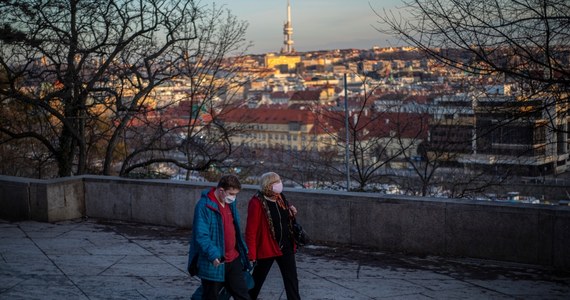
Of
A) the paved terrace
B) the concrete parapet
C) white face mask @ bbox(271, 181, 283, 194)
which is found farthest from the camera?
the concrete parapet

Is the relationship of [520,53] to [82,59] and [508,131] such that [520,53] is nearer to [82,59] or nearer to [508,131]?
[508,131]

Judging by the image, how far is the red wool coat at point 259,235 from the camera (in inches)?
245

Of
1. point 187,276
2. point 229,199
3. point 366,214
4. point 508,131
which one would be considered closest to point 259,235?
point 229,199

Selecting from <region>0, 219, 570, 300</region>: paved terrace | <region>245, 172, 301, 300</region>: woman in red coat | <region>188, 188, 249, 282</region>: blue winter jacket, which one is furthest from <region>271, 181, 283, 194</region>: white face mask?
<region>0, 219, 570, 300</region>: paved terrace

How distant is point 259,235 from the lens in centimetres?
629

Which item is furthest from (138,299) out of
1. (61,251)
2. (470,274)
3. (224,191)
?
(470,274)

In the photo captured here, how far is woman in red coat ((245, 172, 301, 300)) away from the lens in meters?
6.22

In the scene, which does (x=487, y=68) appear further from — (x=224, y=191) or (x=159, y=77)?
(x=159, y=77)

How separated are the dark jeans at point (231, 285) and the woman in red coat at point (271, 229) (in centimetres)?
31

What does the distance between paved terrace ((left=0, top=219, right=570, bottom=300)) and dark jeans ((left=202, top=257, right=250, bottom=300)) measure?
133cm

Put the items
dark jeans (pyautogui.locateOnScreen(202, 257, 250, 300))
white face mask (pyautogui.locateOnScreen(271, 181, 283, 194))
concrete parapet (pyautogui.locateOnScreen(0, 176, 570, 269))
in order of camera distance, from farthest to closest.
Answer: concrete parapet (pyautogui.locateOnScreen(0, 176, 570, 269)) < white face mask (pyautogui.locateOnScreen(271, 181, 283, 194)) < dark jeans (pyautogui.locateOnScreen(202, 257, 250, 300))

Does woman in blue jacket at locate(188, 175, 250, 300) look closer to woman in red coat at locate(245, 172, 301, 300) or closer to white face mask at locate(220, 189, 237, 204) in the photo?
white face mask at locate(220, 189, 237, 204)

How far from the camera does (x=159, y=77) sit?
17.1 meters

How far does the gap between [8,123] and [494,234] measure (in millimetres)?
13411
